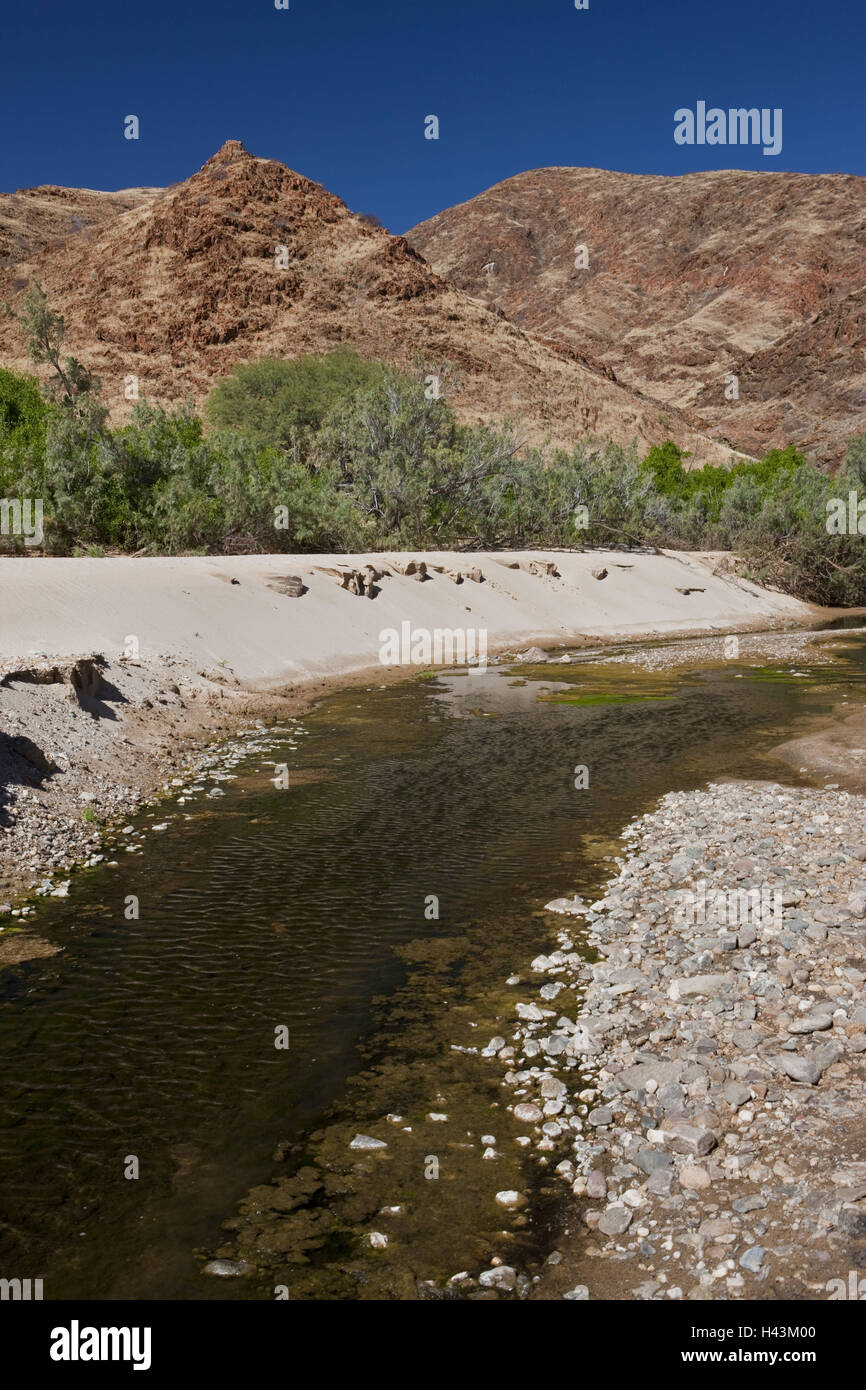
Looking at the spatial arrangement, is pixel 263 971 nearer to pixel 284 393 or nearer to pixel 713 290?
pixel 284 393

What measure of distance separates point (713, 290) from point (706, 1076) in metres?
172

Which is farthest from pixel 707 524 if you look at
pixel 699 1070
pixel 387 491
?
pixel 699 1070

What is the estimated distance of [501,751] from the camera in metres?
15.9

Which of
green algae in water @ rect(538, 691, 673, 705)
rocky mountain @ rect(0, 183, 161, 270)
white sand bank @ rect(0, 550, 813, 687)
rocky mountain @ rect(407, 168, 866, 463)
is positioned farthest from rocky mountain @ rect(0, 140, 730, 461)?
green algae in water @ rect(538, 691, 673, 705)

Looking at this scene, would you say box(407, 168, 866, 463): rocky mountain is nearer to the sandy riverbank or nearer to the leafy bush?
the leafy bush

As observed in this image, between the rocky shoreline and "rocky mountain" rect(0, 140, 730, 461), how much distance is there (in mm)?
74343

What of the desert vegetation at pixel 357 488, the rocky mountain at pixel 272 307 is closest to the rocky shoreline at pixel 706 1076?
the desert vegetation at pixel 357 488

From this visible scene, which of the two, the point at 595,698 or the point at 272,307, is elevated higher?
the point at 272,307

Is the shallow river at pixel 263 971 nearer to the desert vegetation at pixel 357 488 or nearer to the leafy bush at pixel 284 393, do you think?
the desert vegetation at pixel 357 488

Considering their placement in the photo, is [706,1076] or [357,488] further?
[357,488]

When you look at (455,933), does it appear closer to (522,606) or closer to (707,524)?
(522,606)

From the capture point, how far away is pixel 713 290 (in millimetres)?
155875

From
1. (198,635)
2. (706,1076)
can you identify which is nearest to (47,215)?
(198,635)
